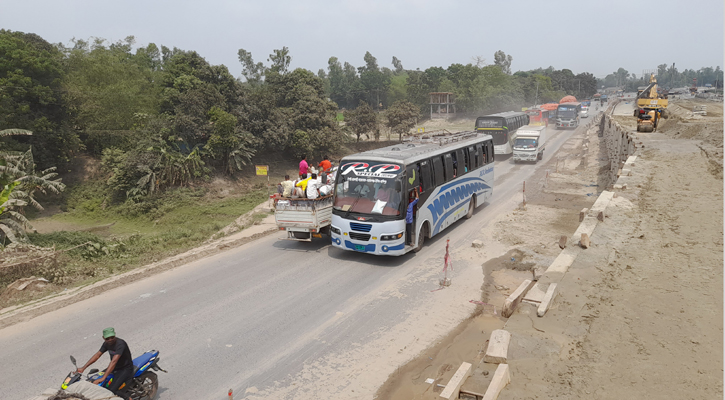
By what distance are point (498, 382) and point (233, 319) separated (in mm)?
5537

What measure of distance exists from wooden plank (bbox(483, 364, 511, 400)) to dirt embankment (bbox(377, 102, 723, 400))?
0.36 ft

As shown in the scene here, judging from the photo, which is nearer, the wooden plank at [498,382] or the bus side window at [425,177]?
the wooden plank at [498,382]

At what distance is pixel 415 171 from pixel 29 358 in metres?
9.53

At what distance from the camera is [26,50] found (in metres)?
28.8

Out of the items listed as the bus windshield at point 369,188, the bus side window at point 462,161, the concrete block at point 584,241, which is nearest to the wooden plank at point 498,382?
the concrete block at point 584,241

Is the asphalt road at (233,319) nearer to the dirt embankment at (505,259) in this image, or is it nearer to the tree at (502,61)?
the dirt embankment at (505,259)

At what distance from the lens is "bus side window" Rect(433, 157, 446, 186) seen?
45.8 feet

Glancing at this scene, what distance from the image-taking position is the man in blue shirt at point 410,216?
12133 millimetres

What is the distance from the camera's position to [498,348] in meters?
6.78

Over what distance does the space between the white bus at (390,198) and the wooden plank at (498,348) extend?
4985mm

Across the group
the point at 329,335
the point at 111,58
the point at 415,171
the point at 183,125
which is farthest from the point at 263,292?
the point at 111,58

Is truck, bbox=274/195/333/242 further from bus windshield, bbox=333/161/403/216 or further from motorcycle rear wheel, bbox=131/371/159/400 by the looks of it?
motorcycle rear wheel, bbox=131/371/159/400

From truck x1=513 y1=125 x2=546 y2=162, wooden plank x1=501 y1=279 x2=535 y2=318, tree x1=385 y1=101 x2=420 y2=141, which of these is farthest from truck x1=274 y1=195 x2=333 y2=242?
tree x1=385 y1=101 x2=420 y2=141

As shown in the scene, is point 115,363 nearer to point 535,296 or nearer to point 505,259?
point 535,296
